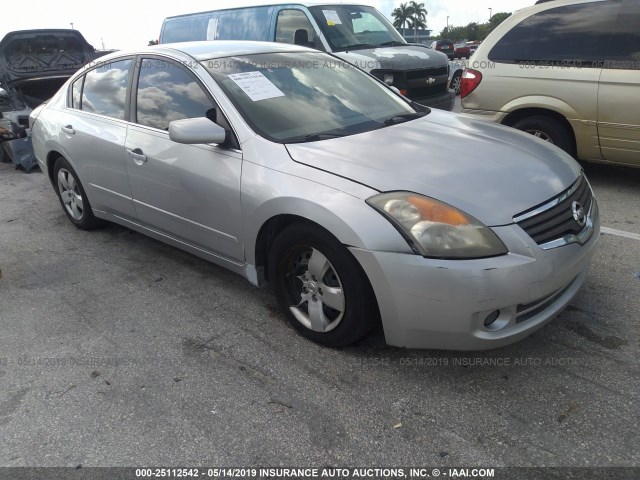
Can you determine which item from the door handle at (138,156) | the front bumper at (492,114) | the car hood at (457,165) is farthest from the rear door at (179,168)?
the front bumper at (492,114)

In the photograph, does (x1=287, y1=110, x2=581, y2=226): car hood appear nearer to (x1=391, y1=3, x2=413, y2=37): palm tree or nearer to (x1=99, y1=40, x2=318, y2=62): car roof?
(x1=99, y1=40, x2=318, y2=62): car roof

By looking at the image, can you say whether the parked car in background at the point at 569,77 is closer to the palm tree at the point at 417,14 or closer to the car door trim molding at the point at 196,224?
the car door trim molding at the point at 196,224

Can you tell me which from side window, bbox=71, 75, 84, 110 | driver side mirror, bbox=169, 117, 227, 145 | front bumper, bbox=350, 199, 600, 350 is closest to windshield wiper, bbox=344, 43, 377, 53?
side window, bbox=71, 75, 84, 110

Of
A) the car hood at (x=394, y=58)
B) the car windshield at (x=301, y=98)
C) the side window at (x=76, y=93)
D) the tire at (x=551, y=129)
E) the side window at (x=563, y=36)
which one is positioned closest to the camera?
the car windshield at (x=301, y=98)

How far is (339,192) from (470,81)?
12.7 feet

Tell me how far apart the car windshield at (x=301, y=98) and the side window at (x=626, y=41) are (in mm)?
2373

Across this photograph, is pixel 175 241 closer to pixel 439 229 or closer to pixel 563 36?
pixel 439 229

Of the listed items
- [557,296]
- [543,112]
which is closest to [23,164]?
[543,112]

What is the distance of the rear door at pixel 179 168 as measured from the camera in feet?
10.4

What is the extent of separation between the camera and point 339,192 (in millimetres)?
2586

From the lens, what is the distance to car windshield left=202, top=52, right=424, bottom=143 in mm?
3156

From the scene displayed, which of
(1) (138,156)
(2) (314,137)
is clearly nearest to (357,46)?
(1) (138,156)

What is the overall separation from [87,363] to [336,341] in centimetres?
138

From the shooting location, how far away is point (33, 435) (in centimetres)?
242
